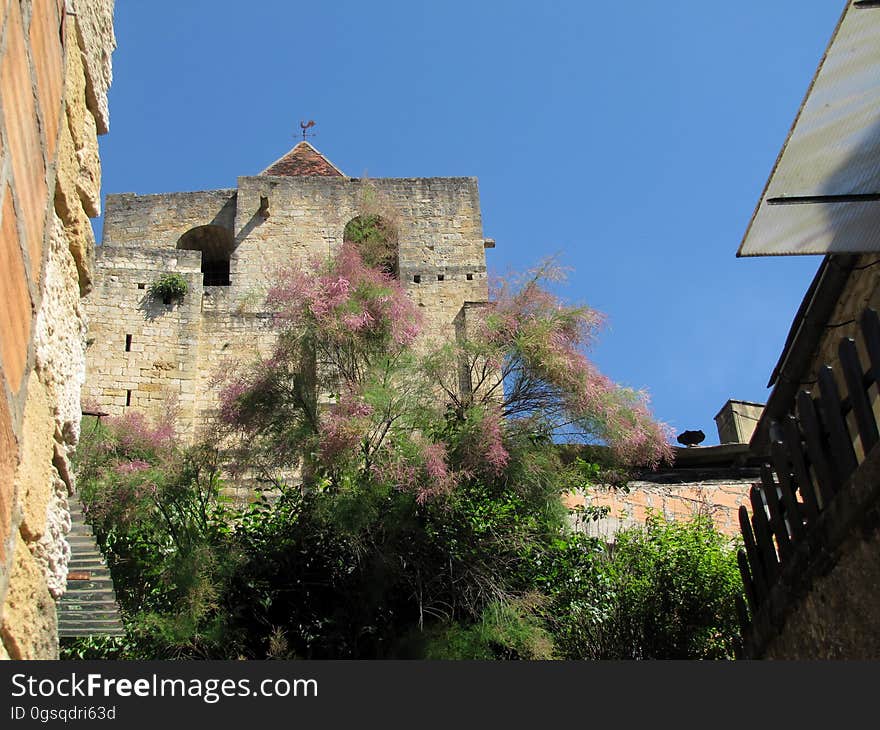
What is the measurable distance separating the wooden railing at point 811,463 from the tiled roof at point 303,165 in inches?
783

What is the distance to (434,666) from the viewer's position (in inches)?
78.0

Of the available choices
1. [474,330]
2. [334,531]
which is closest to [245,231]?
[474,330]

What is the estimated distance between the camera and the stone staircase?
6.56 metres

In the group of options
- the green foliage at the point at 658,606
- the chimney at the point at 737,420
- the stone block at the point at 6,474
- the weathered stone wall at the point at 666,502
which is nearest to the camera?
the stone block at the point at 6,474

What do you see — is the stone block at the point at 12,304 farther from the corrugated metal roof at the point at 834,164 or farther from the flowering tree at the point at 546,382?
the flowering tree at the point at 546,382

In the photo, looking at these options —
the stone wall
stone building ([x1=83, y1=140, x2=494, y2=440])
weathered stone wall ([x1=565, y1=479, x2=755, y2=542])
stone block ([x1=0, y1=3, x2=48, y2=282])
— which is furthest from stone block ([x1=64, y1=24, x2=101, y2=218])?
stone building ([x1=83, y1=140, x2=494, y2=440])

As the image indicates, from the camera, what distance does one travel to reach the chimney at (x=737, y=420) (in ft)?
46.1

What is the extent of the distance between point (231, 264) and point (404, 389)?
12.4 meters

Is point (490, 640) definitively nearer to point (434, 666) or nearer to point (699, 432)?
point (699, 432)

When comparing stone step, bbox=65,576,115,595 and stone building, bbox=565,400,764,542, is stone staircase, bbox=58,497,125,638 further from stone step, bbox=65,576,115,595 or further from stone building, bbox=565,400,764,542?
stone building, bbox=565,400,764,542

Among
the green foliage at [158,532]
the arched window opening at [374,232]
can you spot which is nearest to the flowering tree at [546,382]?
the green foliage at [158,532]

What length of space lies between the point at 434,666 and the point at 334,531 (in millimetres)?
7651

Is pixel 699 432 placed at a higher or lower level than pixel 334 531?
higher

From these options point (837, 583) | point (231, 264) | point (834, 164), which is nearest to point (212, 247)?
point (231, 264)
